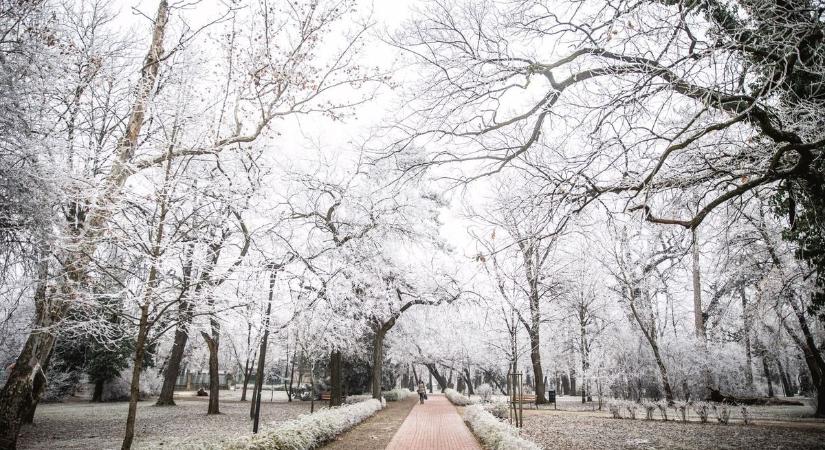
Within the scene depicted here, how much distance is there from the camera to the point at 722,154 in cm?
554

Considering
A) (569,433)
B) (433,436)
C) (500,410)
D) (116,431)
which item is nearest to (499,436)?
(433,436)

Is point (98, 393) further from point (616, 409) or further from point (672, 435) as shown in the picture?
point (672, 435)

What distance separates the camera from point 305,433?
29.8 ft

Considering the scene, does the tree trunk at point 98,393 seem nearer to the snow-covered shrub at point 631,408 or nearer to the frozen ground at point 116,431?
the frozen ground at point 116,431

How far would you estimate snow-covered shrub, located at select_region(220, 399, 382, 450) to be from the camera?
24.2ft

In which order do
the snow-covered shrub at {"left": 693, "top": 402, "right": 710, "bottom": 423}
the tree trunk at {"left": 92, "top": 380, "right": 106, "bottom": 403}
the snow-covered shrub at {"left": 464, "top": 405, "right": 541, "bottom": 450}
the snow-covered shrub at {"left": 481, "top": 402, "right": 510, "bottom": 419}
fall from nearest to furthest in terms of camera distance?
the snow-covered shrub at {"left": 464, "top": 405, "right": 541, "bottom": 450}
the snow-covered shrub at {"left": 693, "top": 402, "right": 710, "bottom": 423}
the snow-covered shrub at {"left": 481, "top": 402, "right": 510, "bottom": 419}
the tree trunk at {"left": 92, "top": 380, "right": 106, "bottom": 403}

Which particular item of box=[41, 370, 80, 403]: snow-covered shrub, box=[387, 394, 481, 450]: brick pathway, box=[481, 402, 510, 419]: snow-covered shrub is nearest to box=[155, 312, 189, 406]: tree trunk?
box=[41, 370, 80, 403]: snow-covered shrub

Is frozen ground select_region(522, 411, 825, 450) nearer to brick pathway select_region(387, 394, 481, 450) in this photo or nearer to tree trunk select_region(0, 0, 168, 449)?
brick pathway select_region(387, 394, 481, 450)

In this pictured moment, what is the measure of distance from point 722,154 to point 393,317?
53.8ft

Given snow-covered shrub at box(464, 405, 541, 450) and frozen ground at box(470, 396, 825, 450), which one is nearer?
snow-covered shrub at box(464, 405, 541, 450)

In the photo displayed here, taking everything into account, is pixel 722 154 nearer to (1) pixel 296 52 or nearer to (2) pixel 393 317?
(1) pixel 296 52

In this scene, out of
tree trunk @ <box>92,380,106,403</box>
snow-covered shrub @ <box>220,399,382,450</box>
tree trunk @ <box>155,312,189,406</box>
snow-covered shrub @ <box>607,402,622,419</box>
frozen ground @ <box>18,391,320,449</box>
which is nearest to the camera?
snow-covered shrub @ <box>220,399,382,450</box>

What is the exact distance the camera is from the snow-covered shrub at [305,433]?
7.38 m

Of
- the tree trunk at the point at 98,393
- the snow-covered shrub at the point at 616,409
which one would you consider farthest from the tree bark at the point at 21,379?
the tree trunk at the point at 98,393
